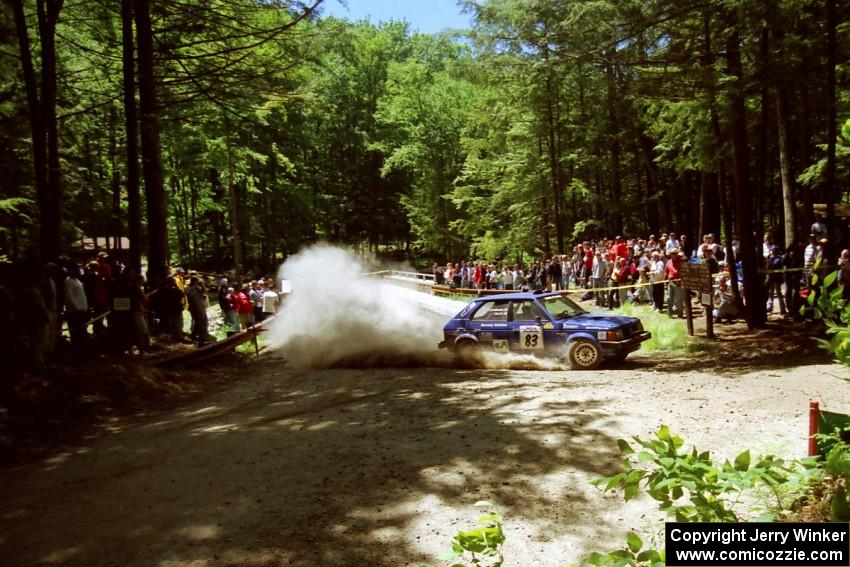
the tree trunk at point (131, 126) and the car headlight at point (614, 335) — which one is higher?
the tree trunk at point (131, 126)

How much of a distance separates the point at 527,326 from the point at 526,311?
1.18 ft

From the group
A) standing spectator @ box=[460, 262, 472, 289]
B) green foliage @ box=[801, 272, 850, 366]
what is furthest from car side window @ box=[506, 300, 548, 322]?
standing spectator @ box=[460, 262, 472, 289]

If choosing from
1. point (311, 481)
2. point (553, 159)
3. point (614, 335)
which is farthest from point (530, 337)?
point (553, 159)

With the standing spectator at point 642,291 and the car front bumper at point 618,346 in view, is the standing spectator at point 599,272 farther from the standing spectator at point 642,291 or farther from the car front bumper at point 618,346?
the car front bumper at point 618,346

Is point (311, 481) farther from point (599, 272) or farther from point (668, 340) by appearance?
point (599, 272)

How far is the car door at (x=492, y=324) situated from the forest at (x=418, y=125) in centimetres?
583

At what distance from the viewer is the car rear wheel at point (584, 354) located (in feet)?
42.0

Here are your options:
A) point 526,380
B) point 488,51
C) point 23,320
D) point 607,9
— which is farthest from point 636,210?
point 23,320

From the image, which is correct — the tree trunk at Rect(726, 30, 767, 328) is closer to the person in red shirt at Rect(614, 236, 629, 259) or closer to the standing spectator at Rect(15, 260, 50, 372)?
the person in red shirt at Rect(614, 236, 629, 259)

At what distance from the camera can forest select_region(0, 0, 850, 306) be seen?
1401 cm

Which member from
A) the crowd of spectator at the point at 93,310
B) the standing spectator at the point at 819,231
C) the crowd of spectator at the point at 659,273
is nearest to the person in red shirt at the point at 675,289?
the crowd of spectator at the point at 659,273

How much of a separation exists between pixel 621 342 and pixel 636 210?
2463 cm

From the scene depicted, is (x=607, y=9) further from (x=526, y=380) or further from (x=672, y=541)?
(x=672, y=541)

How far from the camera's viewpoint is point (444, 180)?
5016 centimetres
